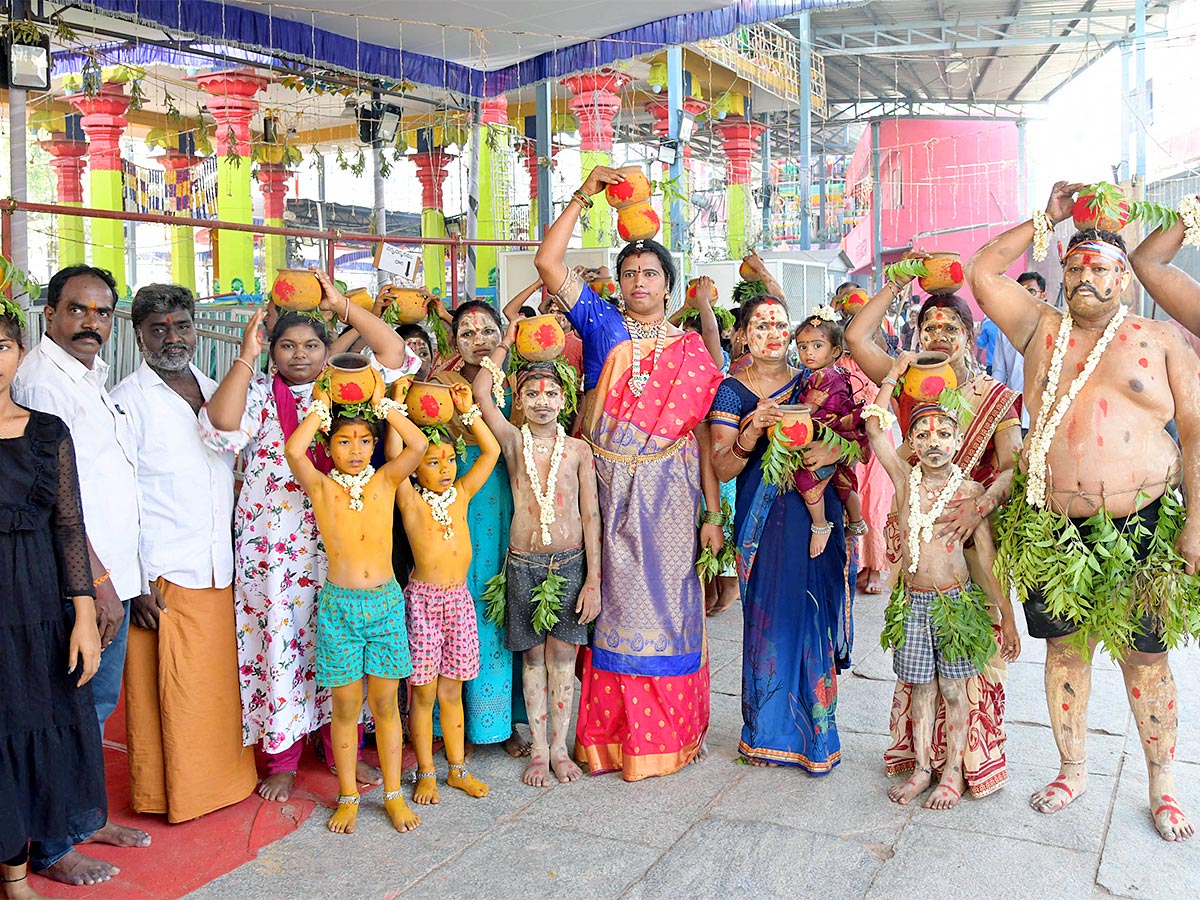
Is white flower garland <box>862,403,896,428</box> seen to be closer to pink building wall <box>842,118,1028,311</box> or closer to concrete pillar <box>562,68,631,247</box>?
concrete pillar <box>562,68,631,247</box>

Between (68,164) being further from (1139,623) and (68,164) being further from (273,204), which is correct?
(1139,623)

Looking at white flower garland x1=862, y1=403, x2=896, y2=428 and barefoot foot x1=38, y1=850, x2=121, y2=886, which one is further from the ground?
white flower garland x1=862, y1=403, x2=896, y2=428

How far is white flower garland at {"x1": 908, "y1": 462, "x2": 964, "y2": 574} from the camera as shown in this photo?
148 inches

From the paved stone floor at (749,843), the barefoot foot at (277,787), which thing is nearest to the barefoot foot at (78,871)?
the paved stone floor at (749,843)

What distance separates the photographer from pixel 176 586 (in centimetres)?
367

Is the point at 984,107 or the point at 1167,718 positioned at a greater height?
the point at 984,107

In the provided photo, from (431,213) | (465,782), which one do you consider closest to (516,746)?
(465,782)

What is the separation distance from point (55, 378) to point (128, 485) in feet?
1.32

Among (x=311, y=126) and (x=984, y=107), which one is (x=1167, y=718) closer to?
(x=311, y=126)

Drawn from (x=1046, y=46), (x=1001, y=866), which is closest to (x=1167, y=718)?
(x=1001, y=866)

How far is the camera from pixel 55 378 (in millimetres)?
3375

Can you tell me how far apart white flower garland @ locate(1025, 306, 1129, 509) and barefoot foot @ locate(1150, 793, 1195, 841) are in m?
1.09

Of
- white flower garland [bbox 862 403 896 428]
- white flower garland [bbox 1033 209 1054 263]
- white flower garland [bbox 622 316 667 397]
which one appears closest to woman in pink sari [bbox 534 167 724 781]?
white flower garland [bbox 622 316 667 397]

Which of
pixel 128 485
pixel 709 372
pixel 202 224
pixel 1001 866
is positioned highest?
pixel 202 224
